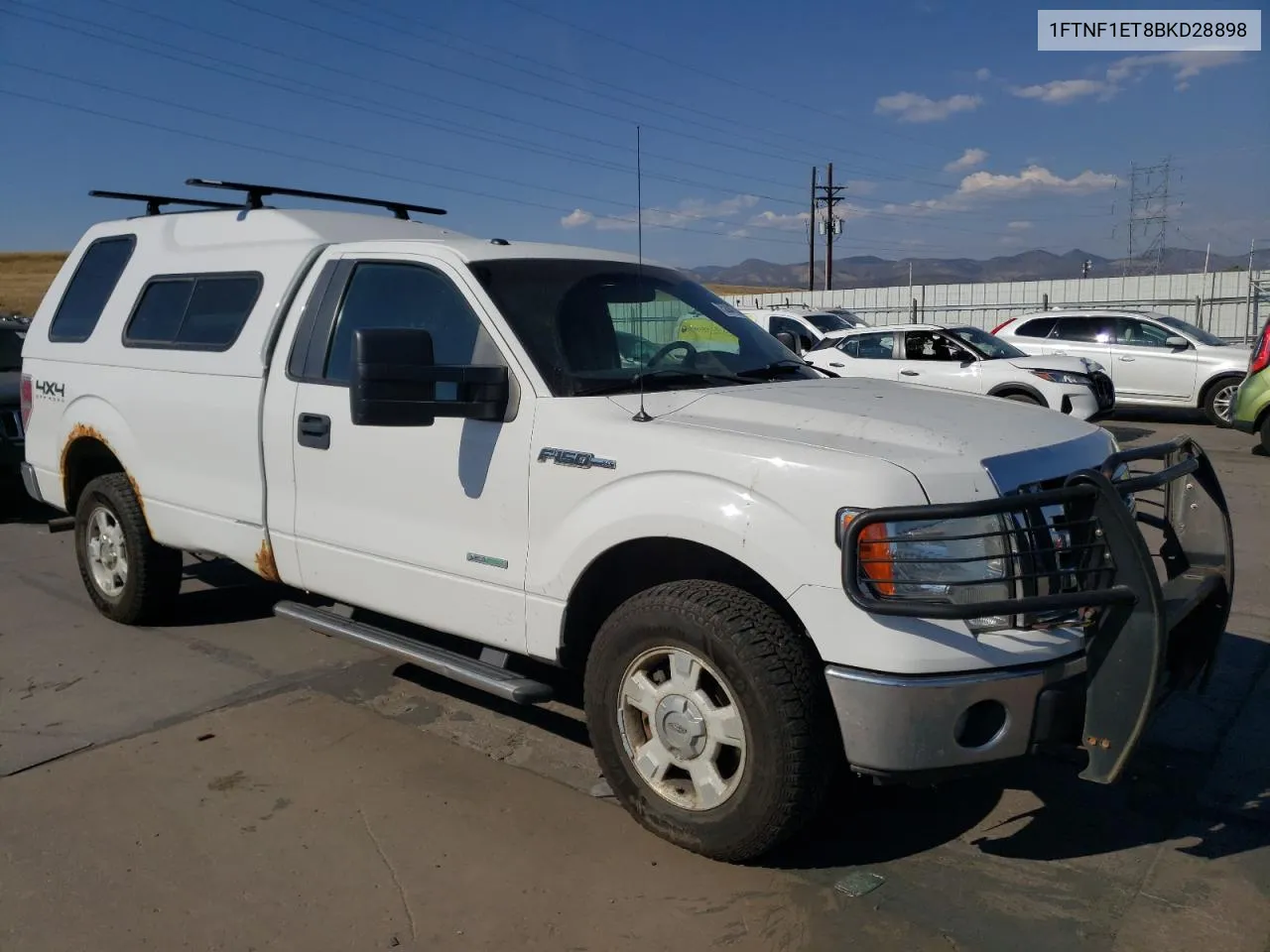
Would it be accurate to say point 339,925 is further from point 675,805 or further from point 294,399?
point 294,399

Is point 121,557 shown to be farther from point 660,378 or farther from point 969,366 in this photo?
point 969,366

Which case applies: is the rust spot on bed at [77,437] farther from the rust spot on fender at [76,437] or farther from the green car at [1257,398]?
the green car at [1257,398]

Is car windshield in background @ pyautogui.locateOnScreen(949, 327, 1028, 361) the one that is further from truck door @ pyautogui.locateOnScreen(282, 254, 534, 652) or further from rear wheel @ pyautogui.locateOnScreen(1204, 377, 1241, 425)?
truck door @ pyautogui.locateOnScreen(282, 254, 534, 652)

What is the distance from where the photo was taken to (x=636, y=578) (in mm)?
3777

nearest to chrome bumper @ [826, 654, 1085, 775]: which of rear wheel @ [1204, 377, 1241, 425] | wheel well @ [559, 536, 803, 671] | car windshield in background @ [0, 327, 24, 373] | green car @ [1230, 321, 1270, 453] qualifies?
wheel well @ [559, 536, 803, 671]

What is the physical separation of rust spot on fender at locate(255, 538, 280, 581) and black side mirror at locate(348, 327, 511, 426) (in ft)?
4.58

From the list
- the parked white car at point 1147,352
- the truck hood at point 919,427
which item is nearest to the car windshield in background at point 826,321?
the parked white car at point 1147,352

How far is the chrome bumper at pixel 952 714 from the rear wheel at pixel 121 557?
13.1ft

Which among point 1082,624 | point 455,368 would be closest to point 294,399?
point 455,368

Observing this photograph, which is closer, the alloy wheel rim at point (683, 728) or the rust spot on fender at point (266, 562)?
the alloy wheel rim at point (683, 728)

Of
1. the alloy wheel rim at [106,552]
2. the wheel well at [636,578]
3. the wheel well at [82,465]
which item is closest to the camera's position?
the wheel well at [636,578]

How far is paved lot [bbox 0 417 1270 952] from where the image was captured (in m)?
3.07

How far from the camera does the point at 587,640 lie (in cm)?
388

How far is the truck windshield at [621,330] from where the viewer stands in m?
3.96
